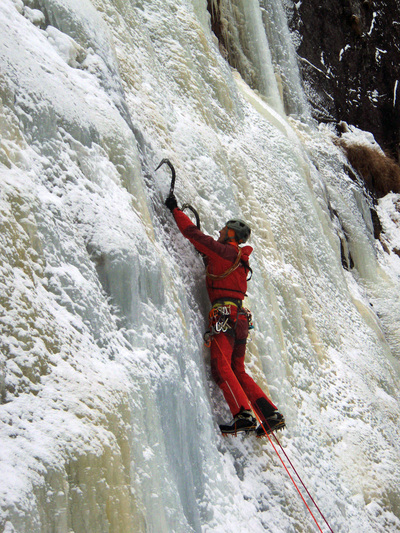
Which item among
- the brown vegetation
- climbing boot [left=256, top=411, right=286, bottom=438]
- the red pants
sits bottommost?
the brown vegetation

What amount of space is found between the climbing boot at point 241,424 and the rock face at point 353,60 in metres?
8.55

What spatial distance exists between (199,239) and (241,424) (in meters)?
1.27

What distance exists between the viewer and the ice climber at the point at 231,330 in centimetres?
363

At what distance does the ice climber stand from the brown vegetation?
7782mm

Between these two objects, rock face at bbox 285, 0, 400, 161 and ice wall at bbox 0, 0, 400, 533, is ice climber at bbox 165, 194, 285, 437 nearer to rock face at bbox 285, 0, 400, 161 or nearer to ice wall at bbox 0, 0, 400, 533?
ice wall at bbox 0, 0, 400, 533

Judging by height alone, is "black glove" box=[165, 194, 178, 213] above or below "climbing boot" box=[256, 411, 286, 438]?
above

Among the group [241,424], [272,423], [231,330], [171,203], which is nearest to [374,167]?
[171,203]

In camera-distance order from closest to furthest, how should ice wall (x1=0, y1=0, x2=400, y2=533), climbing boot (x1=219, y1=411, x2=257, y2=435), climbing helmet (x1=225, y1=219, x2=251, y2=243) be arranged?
ice wall (x1=0, y1=0, x2=400, y2=533)
climbing boot (x1=219, y1=411, x2=257, y2=435)
climbing helmet (x1=225, y1=219, x2=251, y2=243)

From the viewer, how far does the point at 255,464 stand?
3.83 metres

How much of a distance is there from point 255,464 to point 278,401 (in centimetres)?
81

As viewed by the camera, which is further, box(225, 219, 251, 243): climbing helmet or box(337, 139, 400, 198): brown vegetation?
box(337, 139, 400, 198): brown vegetation

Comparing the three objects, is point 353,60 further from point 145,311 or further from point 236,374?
point 145,311

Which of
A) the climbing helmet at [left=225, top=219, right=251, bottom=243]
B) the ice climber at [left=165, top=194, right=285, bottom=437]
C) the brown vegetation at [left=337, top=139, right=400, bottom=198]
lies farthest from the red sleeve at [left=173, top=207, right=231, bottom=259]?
the brown vegetation at [left=337, top=139, right=400, bottom=198]

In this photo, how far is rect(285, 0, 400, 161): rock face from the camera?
11133 millimetres
